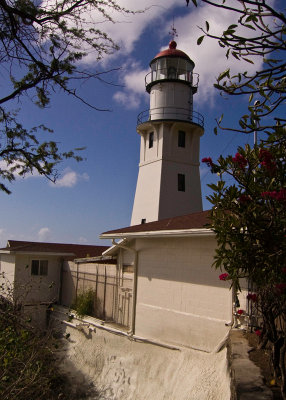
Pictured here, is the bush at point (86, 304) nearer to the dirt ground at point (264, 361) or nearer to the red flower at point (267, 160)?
the dirt ground at point (264, 361)

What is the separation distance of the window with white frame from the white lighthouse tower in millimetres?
5865

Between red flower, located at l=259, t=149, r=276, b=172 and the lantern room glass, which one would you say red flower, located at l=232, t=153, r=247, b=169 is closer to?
red flower, located at l=259, t=149, r=276, b=172

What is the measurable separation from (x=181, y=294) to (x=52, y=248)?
1201 centimetres

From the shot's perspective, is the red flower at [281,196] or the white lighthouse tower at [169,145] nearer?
the red flower at [281,196]

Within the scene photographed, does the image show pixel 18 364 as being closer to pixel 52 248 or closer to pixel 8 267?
pixel 8 267

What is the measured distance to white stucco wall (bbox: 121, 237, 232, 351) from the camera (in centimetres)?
1015

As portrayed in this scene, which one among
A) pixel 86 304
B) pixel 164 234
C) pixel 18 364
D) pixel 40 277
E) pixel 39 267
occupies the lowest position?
pixel 86 304

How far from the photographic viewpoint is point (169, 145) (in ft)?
76.3

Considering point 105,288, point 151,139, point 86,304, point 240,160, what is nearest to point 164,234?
point 105,288

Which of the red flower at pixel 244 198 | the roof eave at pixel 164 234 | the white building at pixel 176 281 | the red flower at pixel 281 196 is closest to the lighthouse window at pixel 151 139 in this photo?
the white building at pixel 176 281

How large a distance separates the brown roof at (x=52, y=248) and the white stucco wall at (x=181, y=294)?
29.8 feet

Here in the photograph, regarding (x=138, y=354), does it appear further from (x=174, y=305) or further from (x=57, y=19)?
(x=57, y=19)

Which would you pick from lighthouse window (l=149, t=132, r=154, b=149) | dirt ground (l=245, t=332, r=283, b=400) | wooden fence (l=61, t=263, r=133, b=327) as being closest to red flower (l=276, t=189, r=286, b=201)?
dirt ground (l=245, t=332, r=283, b=400)

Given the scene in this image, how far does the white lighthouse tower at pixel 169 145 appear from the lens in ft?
74.5
